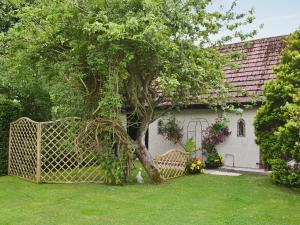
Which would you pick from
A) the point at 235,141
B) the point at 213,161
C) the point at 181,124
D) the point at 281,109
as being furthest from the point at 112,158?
the point at 181,124

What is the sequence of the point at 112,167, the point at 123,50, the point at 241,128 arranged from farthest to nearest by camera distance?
the point at 241,128
the point at 112,167
the point at 123,50

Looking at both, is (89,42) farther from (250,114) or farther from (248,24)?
(250,114)

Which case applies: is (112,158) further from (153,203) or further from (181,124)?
(181,124)

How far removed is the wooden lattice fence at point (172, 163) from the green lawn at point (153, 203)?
0.71m

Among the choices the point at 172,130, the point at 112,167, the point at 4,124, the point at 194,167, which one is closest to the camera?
the point at 112,167

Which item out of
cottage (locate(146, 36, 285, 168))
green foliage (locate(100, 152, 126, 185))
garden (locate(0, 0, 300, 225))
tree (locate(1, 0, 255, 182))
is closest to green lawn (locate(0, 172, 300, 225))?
garden (locate(0, 0, 300, 225))

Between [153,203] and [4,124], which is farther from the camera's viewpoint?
[4,124]

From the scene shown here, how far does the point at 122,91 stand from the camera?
9711 millimetres

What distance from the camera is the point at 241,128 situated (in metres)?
13.4

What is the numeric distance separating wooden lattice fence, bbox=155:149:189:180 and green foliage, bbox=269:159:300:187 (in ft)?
9.79

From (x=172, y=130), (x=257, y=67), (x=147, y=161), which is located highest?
(x=257, y=67)

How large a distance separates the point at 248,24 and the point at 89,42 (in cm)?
444

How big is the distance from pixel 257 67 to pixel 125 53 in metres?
6.88

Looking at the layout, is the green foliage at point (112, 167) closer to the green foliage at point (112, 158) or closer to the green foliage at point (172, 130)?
the green foliage at point (112, 158)
